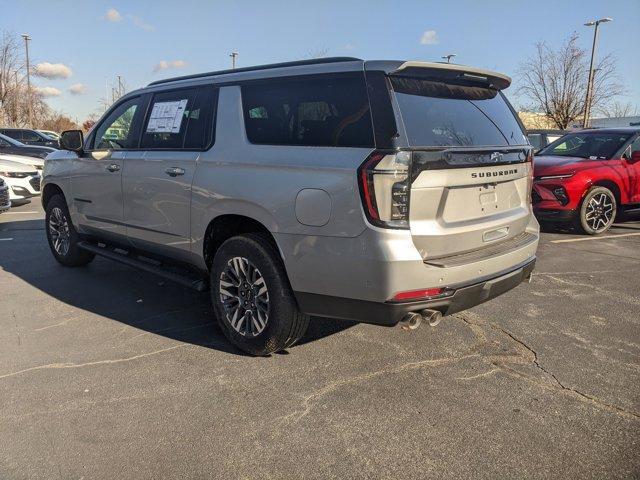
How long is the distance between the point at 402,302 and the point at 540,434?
3.20 feet

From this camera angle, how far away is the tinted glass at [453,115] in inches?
121

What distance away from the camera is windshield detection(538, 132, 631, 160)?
27.7 feet

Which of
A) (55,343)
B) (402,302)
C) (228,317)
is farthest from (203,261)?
(402,302)

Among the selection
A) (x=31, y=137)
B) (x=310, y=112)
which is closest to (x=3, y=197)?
(x=310, y=112)

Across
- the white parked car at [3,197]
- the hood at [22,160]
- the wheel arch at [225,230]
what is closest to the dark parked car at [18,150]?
the hood at [22,160]

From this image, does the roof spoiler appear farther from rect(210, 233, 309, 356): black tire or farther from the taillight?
rect(210, 233, 309, 356): black tire

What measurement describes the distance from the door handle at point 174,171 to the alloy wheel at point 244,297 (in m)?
0.87

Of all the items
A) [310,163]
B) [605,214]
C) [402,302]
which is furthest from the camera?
[605,214]

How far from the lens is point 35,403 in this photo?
3.11 m

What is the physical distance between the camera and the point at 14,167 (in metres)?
10.9

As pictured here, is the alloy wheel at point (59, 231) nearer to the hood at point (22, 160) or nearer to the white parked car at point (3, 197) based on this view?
the white parked car at point (3, 197)

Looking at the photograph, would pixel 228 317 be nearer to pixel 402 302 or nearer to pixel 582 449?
pixel 402 302

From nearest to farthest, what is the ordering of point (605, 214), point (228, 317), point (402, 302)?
point (402, 302)
point (228, 317)
point (605, 214)

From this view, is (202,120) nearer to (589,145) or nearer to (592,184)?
(592,184)
